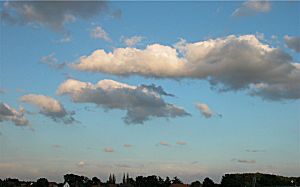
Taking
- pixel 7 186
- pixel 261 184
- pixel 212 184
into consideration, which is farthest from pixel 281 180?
pixel 7 186

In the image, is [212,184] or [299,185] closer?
[299,185]

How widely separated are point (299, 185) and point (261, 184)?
54.6ft

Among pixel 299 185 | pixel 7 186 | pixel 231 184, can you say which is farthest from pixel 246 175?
pixel 7 186

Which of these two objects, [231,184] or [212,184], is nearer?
[231,184]

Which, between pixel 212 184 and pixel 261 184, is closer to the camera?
pixel 261 184

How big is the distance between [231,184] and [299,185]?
24300 millimetres

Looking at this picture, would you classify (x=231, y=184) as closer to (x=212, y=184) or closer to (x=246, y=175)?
(x=246, y=175)

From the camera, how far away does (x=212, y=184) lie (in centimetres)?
19125

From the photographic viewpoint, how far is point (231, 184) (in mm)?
170750

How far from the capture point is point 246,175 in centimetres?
17375

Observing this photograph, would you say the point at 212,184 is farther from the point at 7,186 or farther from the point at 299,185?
the point at 7,186

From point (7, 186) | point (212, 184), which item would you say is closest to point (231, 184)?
point (212, 184)

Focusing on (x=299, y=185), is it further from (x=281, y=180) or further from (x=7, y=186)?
(x=7, y=186)

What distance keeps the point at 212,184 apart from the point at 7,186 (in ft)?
257
